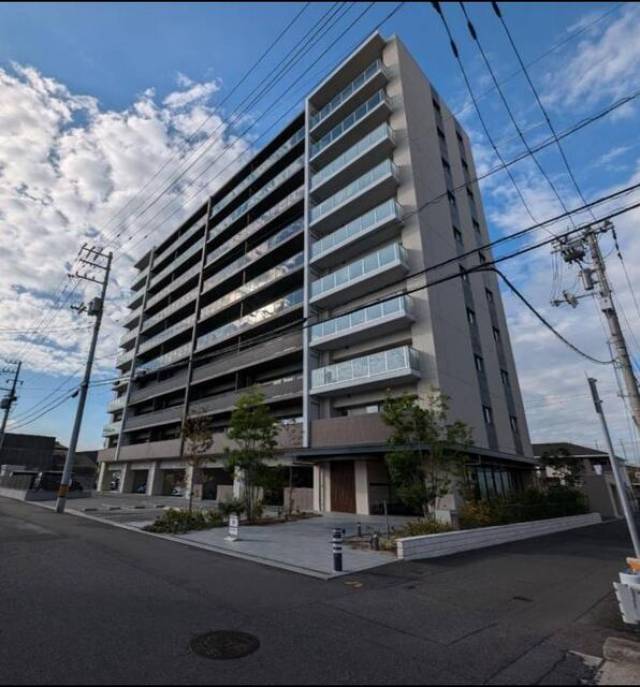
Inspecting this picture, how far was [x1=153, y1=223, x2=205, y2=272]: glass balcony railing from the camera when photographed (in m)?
43.5

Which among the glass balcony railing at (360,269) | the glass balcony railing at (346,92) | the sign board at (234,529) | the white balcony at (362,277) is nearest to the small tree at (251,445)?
the sign board at (234,529)

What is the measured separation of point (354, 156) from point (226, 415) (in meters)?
21.6

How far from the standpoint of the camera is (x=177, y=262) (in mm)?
44125

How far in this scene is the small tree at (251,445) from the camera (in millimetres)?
17297

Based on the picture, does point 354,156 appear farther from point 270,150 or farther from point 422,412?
point 422,412

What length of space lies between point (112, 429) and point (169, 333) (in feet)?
46.3

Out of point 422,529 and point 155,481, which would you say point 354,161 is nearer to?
point 422,529

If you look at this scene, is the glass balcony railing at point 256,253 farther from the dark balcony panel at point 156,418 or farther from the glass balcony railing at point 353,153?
the dark balcony panel at point 156,418

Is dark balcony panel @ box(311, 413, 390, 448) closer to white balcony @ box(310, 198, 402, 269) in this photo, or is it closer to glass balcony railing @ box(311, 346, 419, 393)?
glass balcony railing @ box(311, 346, 419, 393)

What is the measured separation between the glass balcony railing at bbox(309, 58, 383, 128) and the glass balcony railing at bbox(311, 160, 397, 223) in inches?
268

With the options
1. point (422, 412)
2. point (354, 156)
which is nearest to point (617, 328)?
point (422, 412)

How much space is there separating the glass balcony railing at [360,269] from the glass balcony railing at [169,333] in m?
17.8

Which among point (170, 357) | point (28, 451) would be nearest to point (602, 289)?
point (170, 357)

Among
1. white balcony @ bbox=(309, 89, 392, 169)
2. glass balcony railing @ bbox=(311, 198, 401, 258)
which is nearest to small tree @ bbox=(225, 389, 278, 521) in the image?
glass balcony railing @ bbox=(311, 198, 401, 258)
